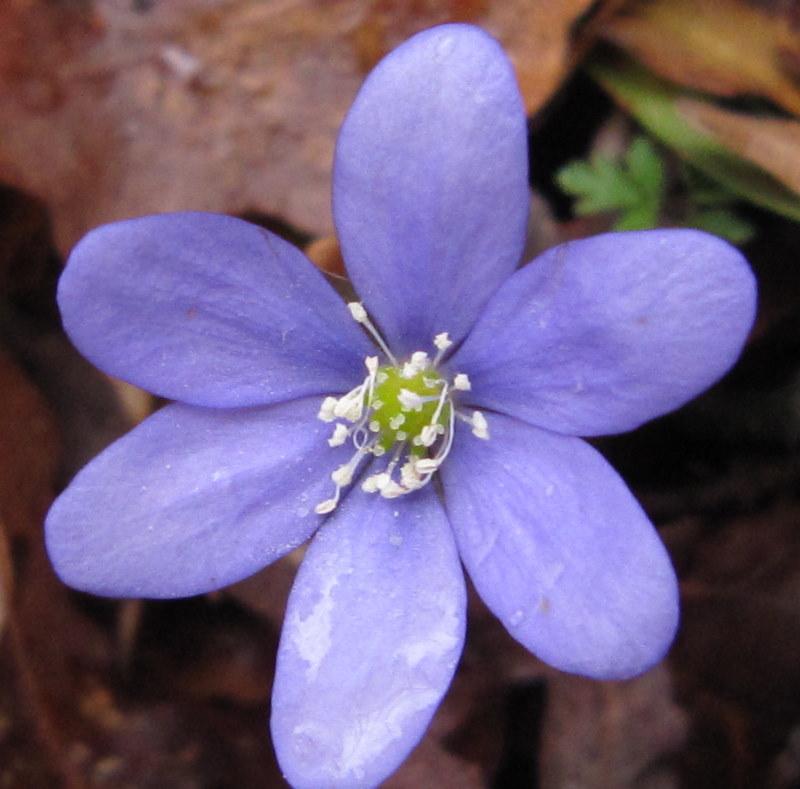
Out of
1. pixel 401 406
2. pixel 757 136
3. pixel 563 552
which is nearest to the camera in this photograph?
pixel 563 552

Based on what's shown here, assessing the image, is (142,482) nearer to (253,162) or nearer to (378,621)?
(378,621)

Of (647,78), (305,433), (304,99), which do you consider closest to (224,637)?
(305,433)

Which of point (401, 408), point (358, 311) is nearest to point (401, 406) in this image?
point (401, 408)

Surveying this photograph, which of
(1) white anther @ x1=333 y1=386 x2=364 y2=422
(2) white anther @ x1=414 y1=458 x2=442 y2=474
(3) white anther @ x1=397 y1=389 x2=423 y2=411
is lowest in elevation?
(2) white anther @ x1=414 y1=458 x2=442 y2=474

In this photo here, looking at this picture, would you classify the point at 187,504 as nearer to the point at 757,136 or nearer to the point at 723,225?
the point at 723,225

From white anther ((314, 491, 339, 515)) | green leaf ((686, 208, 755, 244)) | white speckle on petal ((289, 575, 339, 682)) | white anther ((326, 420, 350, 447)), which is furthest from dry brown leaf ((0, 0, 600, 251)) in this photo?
white speckle on petal ((289, 575, 339, 682))

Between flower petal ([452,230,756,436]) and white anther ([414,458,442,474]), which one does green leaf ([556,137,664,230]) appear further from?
white anther ([414,458,442,474])

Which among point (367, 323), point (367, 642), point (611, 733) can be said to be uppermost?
point (367, 323)
